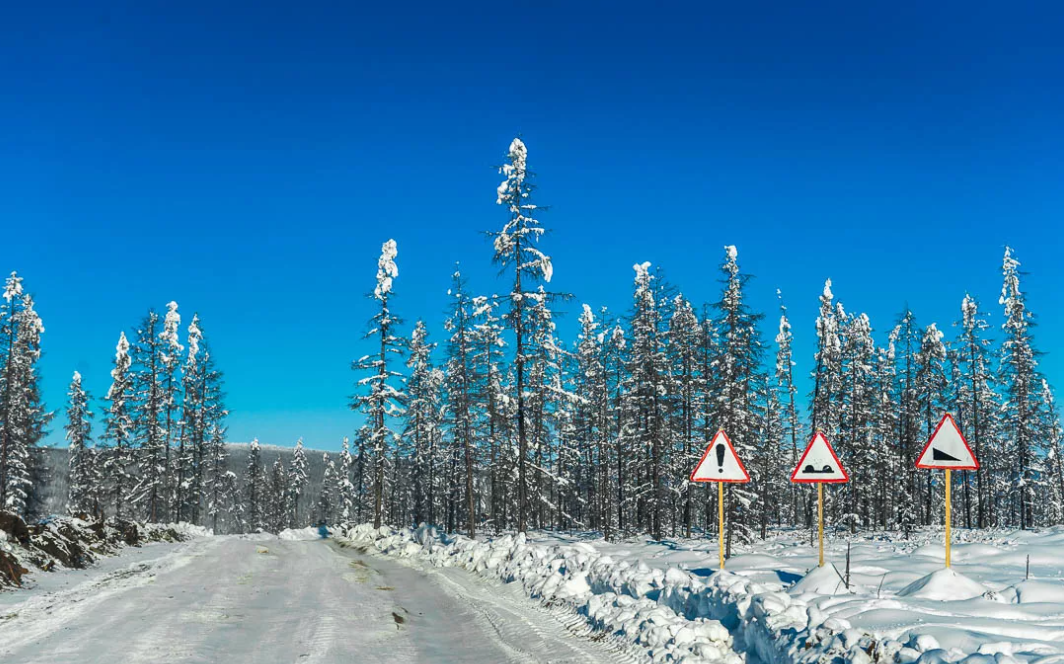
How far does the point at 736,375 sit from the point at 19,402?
1569 inches

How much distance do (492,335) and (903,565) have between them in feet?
79.1

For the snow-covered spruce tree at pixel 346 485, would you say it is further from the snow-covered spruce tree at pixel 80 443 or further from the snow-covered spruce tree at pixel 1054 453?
the snow-covered spruce tree at pixel 1054 453

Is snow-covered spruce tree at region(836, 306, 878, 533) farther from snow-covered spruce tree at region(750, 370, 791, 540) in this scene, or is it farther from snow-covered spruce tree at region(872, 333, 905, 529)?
snow-covered spruce tree at region(750, 370, 791, 540)

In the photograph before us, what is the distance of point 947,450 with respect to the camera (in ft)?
35.3

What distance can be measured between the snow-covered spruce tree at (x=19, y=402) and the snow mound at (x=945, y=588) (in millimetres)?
40151

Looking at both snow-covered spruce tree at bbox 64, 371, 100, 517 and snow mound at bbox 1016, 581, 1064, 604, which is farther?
snow-covered spruce tree at bbox 64, 371, 100, 517

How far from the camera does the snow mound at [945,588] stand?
8820 mm

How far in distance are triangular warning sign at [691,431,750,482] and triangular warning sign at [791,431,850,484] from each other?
981mm

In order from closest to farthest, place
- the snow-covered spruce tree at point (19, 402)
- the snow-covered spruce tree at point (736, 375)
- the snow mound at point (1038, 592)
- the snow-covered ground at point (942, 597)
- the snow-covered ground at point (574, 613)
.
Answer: the snow-covered ground at point (942, 597)
the snow-covered ground at point (574, 613)
the snow mound at point (1038, 592)
the snow-covered spruce tree at point (736, 375)
the snow-covered spruce tree at point (19, 402)

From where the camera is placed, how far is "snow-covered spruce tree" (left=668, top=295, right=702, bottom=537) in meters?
31.8

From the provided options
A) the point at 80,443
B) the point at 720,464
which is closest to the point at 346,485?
the point at 80,443

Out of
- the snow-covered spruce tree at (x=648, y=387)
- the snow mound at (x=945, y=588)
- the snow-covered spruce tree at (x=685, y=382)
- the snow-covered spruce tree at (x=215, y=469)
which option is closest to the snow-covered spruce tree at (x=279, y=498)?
the snow-covered spruce tree at (x=215, y=469)

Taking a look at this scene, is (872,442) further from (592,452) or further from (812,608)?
(812,608)

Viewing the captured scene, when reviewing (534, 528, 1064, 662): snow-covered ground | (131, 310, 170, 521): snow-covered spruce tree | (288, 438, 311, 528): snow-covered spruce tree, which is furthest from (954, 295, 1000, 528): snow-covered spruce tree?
(288, 438, 311, 528): snow-covered spruce tree
